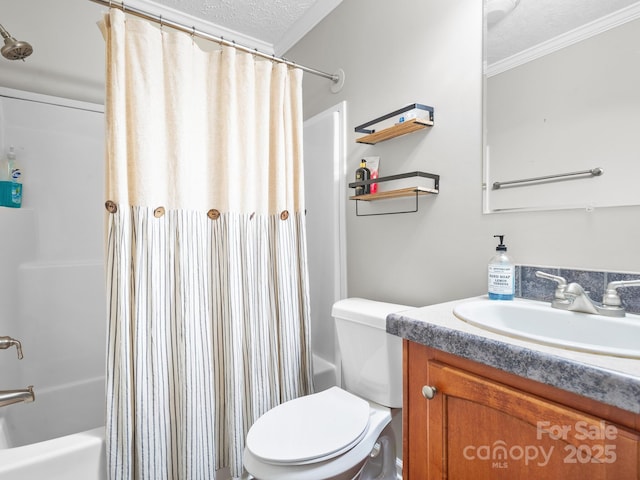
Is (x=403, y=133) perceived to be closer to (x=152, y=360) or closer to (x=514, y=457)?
(x=514, y=457)

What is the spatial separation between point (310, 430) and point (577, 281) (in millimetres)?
968

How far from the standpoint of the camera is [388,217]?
5.55ft

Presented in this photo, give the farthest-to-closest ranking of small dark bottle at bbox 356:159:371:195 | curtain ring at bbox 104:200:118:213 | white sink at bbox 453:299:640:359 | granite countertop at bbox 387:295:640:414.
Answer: small dark bottle at bbox 356:159:371:195, curtain ring at bbox 104:200:118:213, white sink at bbox 453:299:640:359, granite countertop at bbox 387:295:640:414

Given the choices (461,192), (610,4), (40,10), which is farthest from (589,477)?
(40,10)

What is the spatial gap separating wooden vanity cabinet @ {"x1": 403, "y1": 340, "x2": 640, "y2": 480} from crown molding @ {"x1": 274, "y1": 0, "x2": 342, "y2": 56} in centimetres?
202

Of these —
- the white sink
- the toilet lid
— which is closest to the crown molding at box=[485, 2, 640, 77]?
the white sink

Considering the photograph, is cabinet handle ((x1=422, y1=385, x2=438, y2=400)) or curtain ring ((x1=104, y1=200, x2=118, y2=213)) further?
curtain ring ((x1=104, y1=200, x2=118, y2=213))

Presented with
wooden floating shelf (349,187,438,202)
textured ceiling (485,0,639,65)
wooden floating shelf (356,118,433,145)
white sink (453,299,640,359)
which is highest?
textured ceiling (485,0,639,65)

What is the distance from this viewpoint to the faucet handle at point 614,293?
34.1 inches

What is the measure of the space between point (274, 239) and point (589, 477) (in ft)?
4.35

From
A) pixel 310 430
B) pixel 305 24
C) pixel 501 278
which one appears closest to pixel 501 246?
pixel 501 278

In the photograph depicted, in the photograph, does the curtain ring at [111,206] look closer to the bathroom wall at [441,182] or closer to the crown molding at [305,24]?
the bathroom wall at [441,182]

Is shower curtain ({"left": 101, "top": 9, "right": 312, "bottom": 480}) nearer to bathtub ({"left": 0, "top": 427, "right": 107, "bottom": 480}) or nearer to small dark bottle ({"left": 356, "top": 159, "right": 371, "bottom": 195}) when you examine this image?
bathtub ({"left": 0, "top": 427, "right": 107, "bottom": 480})

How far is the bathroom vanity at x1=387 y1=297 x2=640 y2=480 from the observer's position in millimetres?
552
